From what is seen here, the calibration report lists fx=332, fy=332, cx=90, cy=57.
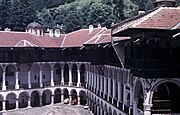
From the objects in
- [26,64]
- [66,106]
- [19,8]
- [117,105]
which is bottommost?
[66,106]

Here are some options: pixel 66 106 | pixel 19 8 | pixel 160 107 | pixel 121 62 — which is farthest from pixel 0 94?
pixel 19 8

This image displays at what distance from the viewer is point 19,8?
105 meters

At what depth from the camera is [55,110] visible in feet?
176

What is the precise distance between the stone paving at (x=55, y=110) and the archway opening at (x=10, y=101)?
226 cm

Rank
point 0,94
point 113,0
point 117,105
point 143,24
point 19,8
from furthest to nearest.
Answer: point 113,0
point 19,8
point 0,94
point 117,105
point 143,24

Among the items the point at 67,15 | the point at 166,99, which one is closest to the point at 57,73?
the point at 166,99

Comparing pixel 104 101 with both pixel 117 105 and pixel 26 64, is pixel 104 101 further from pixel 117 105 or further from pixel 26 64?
pixel 26 64

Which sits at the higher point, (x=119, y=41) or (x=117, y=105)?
(x=119, y=41)

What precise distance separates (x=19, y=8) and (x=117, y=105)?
254 feet

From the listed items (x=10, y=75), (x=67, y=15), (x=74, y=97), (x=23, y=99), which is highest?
(x=67, y=15)

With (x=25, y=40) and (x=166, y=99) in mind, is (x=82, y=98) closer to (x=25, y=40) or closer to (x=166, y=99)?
(x=25, y=40)

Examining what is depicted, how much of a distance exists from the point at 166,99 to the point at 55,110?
31522mm

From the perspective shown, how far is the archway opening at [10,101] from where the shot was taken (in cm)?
5534

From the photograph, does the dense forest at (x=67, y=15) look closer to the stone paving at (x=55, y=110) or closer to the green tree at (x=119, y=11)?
the green tree at (x=119, y=11)
